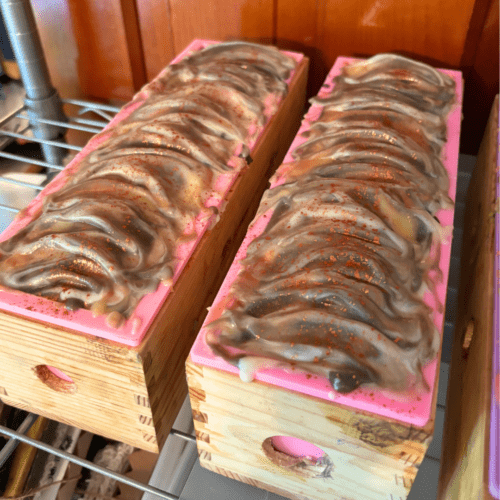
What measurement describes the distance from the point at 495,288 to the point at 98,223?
0.82m

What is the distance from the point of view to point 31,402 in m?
1.13

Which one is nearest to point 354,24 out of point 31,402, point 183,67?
point 183,67

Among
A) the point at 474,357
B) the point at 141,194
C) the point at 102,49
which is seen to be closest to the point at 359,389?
the point at 474,357

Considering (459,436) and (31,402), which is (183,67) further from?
(459,436)

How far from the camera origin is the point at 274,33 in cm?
184

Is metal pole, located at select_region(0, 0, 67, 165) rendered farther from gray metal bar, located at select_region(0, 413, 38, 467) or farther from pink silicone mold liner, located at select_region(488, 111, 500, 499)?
pink silicone mold liner, located at select_region(488, 111, 500, 499)

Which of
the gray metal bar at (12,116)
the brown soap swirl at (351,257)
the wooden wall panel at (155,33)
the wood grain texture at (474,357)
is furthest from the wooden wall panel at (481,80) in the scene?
the gray metal bar at (12,116)

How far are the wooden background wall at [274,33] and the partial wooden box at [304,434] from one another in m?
0.96

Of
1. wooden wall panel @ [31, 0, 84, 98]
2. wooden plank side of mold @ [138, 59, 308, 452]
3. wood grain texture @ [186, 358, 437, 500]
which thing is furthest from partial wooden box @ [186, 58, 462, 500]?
wooden wall panel @ [31, 0, 84, 98]

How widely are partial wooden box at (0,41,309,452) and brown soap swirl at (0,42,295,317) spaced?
0.06 m

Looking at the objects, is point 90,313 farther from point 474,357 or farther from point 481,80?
point 481,80

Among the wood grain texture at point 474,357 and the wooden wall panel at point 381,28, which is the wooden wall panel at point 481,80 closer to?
the wooden wall panel at point 381,28

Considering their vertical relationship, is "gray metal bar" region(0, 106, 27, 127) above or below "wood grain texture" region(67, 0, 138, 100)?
below

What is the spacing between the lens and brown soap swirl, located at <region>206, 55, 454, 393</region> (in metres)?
0.81
